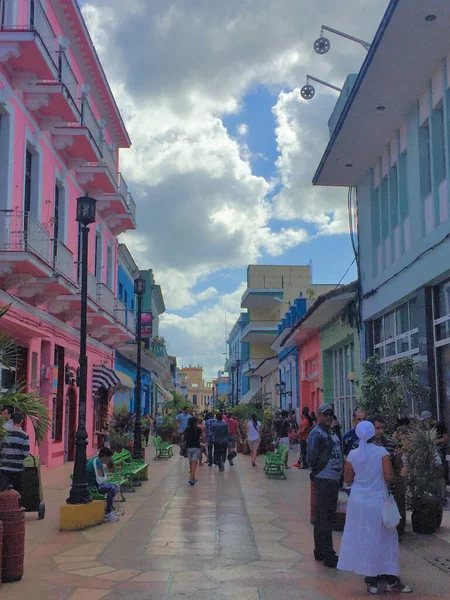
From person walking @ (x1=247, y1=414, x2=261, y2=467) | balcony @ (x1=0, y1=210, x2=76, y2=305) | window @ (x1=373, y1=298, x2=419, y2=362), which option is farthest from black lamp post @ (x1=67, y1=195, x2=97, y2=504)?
person walking @ (x1=247, y1=414, x2=261, y2=467)

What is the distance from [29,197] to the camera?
1647cm

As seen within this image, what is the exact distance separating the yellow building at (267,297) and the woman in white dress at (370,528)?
46.5 meters

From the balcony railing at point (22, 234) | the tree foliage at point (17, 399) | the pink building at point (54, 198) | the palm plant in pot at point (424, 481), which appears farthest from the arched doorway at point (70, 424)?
the palm plant in pot at point (424, 481)

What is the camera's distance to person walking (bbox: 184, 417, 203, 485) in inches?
611

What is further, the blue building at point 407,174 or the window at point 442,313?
the window at point 442,313

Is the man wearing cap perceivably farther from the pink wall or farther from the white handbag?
the pink wall

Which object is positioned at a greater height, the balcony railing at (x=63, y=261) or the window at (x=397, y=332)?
the balcony railing at (x=63, y=261)

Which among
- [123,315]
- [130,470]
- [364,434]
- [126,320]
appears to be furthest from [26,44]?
[126,320]

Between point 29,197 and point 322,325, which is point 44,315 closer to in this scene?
point 29,197

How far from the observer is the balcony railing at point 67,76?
15.9 m

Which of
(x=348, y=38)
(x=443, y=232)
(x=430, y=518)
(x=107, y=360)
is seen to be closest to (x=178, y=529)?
(x=430, y=518)

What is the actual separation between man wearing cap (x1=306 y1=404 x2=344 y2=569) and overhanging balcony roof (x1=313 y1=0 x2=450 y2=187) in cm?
724

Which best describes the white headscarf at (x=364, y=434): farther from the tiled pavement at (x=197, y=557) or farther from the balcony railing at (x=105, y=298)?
the balcony railing at (x=105, y=298)

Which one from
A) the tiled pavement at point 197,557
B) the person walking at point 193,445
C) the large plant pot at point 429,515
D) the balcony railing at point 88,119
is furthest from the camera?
the balcony railing at point 88,119
